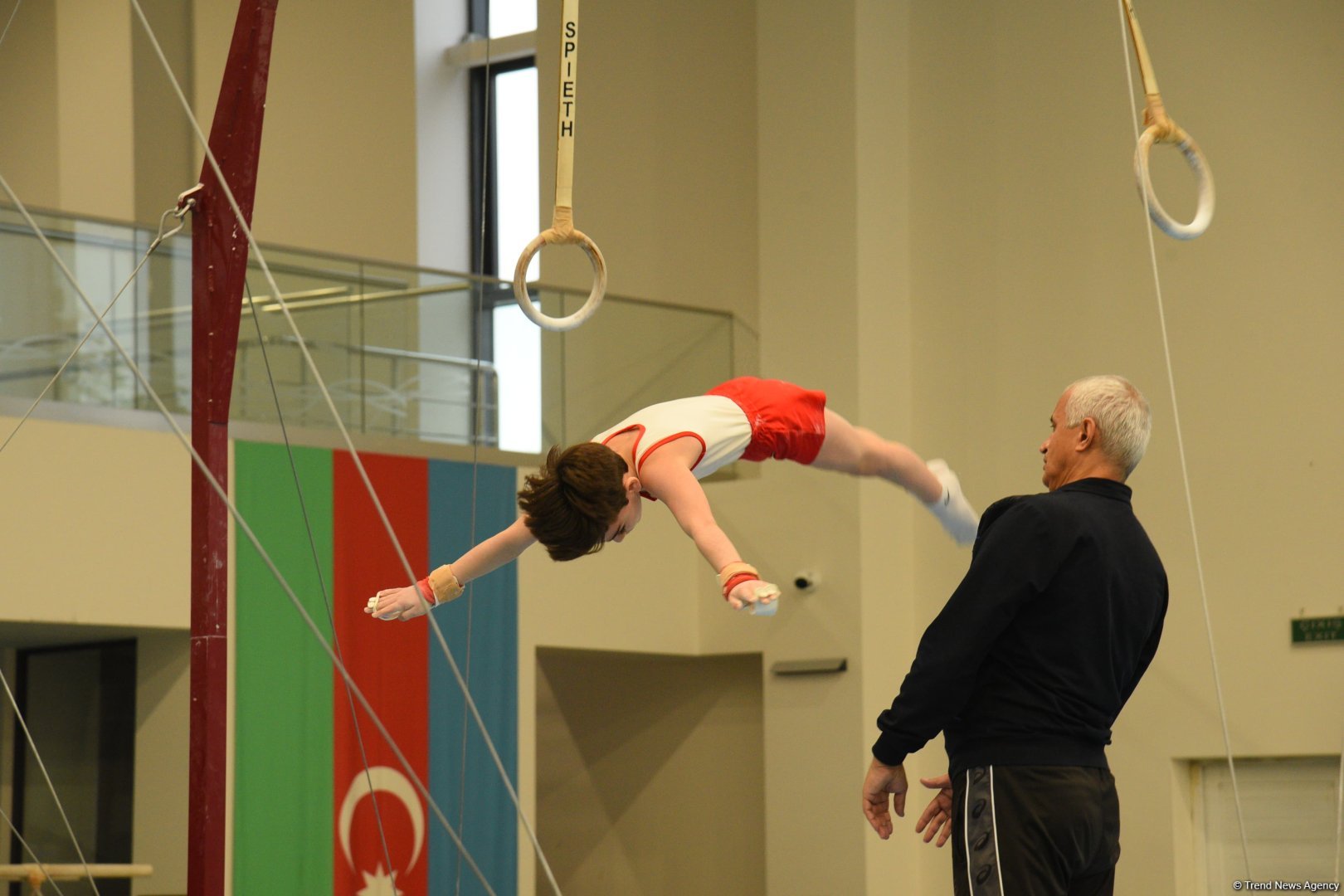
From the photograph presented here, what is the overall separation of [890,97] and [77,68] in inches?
176

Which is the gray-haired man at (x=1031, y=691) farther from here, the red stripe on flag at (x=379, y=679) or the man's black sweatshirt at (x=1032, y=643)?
the red stripe on flag at (x=379, y=679)

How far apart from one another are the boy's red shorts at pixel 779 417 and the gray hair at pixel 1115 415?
1299 millimetres

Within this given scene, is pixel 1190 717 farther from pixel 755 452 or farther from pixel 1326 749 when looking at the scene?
pixel 755 452

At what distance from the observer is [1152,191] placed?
3.74 meters

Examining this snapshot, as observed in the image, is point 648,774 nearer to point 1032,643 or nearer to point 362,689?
point 362,689

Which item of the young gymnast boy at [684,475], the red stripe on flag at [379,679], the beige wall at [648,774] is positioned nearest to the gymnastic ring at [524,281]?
the young gymnast boy at [684,475]

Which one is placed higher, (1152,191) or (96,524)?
(1152,191)

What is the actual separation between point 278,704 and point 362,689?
0.38 m

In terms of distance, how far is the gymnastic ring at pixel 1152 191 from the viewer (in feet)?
11.8

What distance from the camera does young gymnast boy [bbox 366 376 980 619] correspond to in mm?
3311

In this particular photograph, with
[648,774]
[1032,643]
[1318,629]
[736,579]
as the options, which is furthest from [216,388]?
[648,774]

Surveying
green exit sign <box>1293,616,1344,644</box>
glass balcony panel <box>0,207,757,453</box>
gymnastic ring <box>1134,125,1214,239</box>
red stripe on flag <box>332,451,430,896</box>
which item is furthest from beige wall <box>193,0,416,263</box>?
gymnastic ring <box>1134,125,1214,239</box>

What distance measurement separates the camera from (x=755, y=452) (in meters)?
4.02

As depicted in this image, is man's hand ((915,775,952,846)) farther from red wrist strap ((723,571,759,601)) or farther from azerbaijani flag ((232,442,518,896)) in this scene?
azerbaijani flag ((232,442,518,896))
